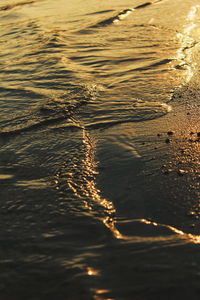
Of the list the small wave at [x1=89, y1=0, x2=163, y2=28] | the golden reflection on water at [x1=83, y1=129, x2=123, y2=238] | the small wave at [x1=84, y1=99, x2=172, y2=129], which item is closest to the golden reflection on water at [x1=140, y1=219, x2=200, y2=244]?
the golden reflection on water at [x1=83, y1=129, x2=123, y2=238]

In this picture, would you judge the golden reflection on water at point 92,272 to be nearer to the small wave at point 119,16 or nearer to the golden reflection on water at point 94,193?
the golden reflection on water at point 94,193

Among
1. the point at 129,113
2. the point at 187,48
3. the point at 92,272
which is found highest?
the point at 187,48

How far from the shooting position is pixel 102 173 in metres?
3.52

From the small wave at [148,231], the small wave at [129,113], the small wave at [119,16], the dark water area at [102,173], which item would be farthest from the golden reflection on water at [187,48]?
the small wave at [148,231]

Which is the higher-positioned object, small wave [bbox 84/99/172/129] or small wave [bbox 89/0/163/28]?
small wave [bbox 89/0/163/28]

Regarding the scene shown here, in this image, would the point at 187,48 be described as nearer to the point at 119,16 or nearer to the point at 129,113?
the point at 129,113

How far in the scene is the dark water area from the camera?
93.7 inches

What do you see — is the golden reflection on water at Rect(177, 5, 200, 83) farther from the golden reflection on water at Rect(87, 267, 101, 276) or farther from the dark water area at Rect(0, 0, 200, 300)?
the golden reflection on water at Rect(87, 267, 101, 276)

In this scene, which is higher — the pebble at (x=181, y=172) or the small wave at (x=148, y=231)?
the pebble at (x=181, y=172)

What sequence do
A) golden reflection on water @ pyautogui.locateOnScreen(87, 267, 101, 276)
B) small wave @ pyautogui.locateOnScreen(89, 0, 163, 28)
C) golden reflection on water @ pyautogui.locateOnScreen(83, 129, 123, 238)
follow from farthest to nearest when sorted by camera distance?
small wave @ pyautogui.locateOnScreen(89, 0, 163, 28), golden reflection on water @ pyautogui.locateOnScreen(83, 129, 123, 238), golden reflection on water @ pyautogui.locateOnScreen(87, 267, 101, 276)

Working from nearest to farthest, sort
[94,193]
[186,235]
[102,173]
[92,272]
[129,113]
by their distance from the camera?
[92,272]
[186,235]
[94,193]
[102,173]
[129,113]

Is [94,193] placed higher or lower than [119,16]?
lower

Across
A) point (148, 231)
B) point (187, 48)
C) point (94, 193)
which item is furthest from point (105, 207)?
point (187, 48)

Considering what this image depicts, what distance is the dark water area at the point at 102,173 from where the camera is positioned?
2.38m
